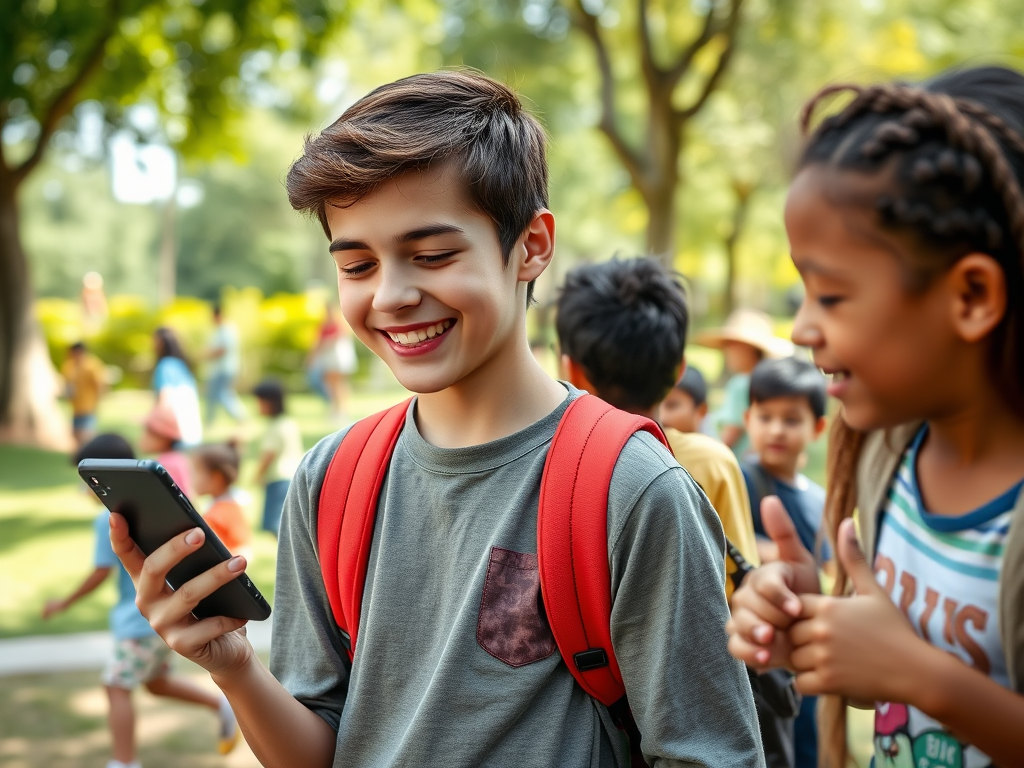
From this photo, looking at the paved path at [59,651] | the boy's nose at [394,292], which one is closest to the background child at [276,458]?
the paved path at [59,651]

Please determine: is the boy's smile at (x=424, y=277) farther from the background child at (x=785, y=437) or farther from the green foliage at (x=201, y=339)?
the green foliage at (x=201, y=339)

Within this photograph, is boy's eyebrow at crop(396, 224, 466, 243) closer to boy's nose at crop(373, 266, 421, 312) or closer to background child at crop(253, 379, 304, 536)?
boy's nose at crop(373, 266, 421, 312)

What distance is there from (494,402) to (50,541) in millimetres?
7540

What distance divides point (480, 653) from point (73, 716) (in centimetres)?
427

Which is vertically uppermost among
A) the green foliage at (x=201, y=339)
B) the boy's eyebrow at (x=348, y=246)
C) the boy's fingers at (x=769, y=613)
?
the boy's eyebrow at (x=348, y=246)

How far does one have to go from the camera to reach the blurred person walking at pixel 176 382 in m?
8.23

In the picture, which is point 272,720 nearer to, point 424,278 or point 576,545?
point 576,545

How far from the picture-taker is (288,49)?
43.4 feet

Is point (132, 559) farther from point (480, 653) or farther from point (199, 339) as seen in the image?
point (199, 339)

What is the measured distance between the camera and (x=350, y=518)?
1.73m

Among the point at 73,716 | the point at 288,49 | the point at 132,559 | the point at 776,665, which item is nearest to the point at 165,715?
the point at 73,716

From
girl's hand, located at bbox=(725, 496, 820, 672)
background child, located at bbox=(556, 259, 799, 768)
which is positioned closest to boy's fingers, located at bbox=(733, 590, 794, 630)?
girl's hand, located at bbox=(725, 496, 820, 672)

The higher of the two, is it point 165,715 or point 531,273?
point 531,273

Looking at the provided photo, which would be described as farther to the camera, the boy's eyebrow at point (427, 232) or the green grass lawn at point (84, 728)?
the green grass lawn at point (84, 728)
